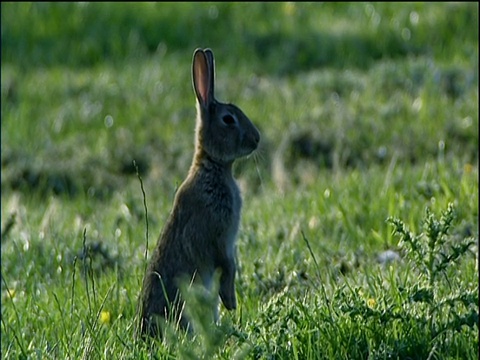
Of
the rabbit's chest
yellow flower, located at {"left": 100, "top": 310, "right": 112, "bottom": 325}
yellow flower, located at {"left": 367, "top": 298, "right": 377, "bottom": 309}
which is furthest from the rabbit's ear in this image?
yellow flower, located at {"left": 367, "top": 298, "right": 377, "bottom": 309}

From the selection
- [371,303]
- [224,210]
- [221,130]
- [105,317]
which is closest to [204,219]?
[224,210]

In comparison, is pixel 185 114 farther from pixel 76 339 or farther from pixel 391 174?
pixel 76 339

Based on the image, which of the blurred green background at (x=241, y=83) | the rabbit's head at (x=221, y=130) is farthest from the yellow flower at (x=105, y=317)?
the blurred green background at (x=241, y=83)

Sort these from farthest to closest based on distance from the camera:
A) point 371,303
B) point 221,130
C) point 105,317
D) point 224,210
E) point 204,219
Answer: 1. point 221,130
2. point 224,210
3. point 204,219
4. point 105,317
5. point 371,303

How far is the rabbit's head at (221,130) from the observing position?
18.6ft

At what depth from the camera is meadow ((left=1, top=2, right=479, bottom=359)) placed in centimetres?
444

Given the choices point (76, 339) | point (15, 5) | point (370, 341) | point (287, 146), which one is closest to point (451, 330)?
point (370, 341)

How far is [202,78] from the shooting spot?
18.4 ft

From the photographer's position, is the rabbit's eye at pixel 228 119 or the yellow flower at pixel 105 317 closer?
the yellow flower at pixel 105 317

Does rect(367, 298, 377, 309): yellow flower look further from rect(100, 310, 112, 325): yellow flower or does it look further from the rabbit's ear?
the rabbit's ear

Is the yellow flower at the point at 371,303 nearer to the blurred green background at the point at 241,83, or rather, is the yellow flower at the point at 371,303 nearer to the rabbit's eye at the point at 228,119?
the rabbit's eye at the point at 228,119

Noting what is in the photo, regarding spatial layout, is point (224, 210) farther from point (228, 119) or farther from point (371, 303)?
point (371, 303)

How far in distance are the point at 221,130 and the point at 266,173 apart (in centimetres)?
417

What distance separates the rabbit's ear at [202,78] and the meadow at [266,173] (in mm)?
615
